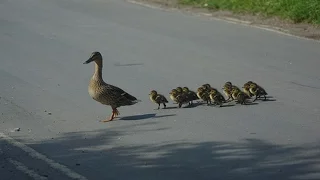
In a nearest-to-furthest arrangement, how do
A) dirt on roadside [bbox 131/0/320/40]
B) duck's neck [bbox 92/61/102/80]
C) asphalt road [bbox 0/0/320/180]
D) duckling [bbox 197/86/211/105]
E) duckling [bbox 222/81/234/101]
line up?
asphalt road [bbox 0/0/320/180], duck's neck [bbox 92/61/102/80], duckling [bbox 197/86/211/105], duckling [bbox 222/81/234/101], dirt on roadside [bbox 131/0/320/40]

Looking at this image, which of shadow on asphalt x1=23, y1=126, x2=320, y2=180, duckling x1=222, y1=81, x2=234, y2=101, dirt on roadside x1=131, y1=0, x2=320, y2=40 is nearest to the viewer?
shadow on asphalt x1=23, y1=126, x2=320, y2=180

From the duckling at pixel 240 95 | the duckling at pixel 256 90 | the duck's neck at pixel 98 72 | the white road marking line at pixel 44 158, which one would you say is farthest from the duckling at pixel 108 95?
the duckling at pixel 256 90

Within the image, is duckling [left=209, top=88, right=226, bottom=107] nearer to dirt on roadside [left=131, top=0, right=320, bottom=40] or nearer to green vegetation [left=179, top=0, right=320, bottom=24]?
dirt on roadside [left=131, top=0, right=320, bottom=40]

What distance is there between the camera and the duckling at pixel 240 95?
11.8m

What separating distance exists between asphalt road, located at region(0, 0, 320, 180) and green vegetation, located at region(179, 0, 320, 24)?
1304mm

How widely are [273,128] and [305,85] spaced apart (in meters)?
2.81

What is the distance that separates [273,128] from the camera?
1040 cm

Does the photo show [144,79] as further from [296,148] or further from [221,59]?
[296,148]

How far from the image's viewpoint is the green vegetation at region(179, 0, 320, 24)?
19391mm

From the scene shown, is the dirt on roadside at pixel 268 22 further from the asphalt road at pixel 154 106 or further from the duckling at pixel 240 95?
the duckling at pixel 240 95

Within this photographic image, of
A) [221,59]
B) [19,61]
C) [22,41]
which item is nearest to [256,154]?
[221,59]

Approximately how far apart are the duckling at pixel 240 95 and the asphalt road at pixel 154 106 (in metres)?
0.22

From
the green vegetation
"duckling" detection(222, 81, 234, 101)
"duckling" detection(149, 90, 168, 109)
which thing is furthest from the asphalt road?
the green vegetation

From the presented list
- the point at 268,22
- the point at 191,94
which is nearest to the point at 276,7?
the point at 268,22
